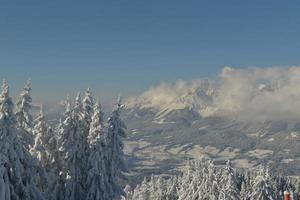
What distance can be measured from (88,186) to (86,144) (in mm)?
4163

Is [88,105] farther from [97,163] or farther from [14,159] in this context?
[14,159]

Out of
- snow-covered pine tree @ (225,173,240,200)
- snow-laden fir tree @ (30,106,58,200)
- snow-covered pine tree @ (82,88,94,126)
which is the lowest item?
snow-covered pine tree @ (225,173,240,200)

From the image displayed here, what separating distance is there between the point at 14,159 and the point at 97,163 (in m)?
11.2

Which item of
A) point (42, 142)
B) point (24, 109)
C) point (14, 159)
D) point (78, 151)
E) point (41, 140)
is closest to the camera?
point (14, 159)

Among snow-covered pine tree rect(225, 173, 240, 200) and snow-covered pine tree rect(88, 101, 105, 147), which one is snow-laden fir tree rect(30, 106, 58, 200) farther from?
A: snow-covered pine tree rect(225, 173, 240, 200)

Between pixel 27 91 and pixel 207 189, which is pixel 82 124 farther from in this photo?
pixel 207 189

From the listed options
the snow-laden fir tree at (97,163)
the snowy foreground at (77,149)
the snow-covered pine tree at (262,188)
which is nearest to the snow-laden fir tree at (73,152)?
the snowy foreground at (77,149)

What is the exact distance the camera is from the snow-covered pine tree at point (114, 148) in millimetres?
46062

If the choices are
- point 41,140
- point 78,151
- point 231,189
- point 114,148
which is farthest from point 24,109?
point 231,189

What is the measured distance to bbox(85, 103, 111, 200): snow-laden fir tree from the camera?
44.6 metres

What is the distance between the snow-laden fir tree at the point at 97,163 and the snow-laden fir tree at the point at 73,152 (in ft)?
4.09

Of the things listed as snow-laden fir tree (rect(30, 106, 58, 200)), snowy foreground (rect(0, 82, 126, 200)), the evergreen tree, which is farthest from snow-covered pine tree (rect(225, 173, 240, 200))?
the evergreen tree

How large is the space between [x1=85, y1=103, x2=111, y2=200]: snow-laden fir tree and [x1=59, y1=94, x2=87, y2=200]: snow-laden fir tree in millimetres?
Answer: 1248

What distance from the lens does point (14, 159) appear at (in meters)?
35.0
